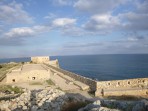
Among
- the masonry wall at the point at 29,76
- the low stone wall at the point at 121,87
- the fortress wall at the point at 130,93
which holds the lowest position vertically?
the fortress wall at the point at 130,93

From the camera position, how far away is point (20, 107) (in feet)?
52.2

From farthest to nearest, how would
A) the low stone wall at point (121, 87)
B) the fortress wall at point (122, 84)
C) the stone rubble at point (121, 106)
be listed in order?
the fortress wall at point (122, 84) < the low stone wall at point (121, 87) < the stone rubble at point (121, 106)

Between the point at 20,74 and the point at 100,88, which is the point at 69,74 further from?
the point at 100,88

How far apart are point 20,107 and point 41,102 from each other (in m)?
1.58

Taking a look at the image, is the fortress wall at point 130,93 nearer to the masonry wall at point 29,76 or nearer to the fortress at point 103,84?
the fortress at point 103,84

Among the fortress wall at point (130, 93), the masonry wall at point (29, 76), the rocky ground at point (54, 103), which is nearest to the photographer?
the rocky ground at point (54, 103)

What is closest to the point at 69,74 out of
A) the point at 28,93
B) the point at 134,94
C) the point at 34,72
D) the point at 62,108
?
the point at 34,72

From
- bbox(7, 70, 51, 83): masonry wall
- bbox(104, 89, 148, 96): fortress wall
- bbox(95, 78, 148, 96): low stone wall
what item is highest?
bbox(7, 70, 51, 83): masonry wall

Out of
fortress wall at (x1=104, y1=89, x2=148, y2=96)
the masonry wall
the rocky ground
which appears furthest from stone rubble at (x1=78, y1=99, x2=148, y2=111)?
the masonry wall

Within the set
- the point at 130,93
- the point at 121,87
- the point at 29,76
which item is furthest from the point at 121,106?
the point at 29,76

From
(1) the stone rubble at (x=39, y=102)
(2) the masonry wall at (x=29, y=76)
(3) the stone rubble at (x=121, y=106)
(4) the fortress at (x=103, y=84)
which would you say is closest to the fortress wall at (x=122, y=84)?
(4) the fortress at (x=103, y=84)

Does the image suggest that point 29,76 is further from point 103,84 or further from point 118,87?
point 118,87

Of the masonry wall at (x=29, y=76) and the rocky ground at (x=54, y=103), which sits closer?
the rocky ground at (x=54, y=103)

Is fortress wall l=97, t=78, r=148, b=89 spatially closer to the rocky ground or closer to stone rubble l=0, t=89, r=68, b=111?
the rocky ground
